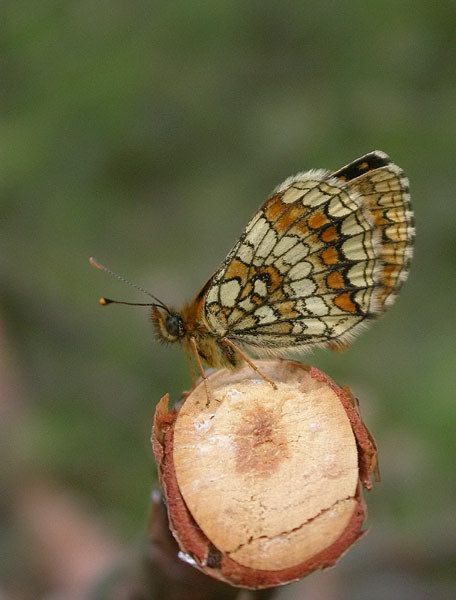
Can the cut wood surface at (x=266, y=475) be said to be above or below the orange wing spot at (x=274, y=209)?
below

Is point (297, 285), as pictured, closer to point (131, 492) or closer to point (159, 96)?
point (131, 492)

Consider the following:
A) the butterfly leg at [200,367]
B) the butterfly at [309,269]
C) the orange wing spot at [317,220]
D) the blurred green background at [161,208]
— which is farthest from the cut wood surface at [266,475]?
the blurred green background at [161,208]

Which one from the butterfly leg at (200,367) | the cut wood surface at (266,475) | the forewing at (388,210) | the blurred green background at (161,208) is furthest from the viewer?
the blurred green background at (161,208)

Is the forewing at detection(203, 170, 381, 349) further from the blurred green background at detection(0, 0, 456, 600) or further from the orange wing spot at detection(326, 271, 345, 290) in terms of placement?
the blurred green background at detection(0, 0, 456, 600)

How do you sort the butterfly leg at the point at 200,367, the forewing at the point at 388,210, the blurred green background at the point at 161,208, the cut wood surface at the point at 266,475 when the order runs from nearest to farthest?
the cut wood surface at the point at 266,475, the butterfly leg at the point at 200,367, the forewing at the point at 388,210, the blurred green background at the point at 161,208

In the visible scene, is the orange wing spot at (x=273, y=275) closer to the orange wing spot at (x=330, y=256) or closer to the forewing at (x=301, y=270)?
the forewing at (x=301, y=270)

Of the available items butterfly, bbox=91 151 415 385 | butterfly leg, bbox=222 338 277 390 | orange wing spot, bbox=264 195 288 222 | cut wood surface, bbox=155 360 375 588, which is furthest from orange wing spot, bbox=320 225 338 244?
cut wood surface, bbox=155 360 375 588

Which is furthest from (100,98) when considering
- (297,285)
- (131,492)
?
(297,285)

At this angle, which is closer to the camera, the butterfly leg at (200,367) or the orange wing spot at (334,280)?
the butterfly leg at (200,367)

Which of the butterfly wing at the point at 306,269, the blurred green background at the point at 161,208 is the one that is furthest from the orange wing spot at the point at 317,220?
the blurred green background at the point at 161,208
